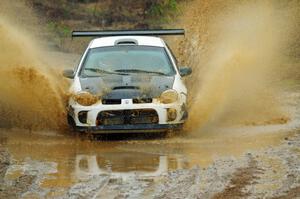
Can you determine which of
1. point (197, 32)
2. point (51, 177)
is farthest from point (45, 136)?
point (197, 32)

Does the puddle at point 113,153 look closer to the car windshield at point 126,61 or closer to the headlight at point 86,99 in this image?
the headlight at point 86,99

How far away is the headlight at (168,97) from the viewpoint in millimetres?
12841

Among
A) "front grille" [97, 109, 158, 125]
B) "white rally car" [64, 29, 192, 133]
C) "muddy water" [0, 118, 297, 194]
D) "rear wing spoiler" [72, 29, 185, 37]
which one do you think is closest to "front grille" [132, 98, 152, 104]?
"white rally car" [64, 29, 192, 133]

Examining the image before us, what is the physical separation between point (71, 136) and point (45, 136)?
15.7 inches

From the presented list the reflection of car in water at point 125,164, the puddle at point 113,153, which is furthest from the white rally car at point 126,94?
the reflection of car in water at point 125,164

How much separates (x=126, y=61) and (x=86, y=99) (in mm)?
1564

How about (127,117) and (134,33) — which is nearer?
(127,117)

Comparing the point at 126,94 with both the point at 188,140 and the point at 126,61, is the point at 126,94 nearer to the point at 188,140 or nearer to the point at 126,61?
the point at 188,140

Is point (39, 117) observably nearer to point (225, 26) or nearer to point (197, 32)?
point (197, 32)

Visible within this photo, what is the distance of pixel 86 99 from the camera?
1287cm

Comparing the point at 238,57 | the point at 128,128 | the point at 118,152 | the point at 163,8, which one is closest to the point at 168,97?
the point at 128,128

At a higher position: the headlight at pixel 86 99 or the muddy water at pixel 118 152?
the headlight at pixel 86 99

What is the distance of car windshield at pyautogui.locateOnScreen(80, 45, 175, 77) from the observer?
13.9 metres

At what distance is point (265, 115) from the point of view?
15250 millimetres
